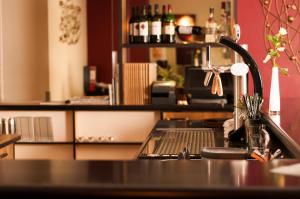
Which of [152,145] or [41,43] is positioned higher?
[41,43]

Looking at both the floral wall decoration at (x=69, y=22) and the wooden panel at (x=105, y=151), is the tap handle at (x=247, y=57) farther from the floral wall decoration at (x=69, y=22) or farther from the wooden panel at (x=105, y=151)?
the floral wall decoration at (x=69, y=22)

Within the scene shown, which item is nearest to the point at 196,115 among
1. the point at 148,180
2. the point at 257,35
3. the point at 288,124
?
the point at 257,35

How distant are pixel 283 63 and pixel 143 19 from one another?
1206 millimetres

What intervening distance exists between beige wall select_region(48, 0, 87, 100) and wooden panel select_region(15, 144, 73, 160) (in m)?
2.32

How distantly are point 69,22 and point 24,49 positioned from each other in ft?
3.66

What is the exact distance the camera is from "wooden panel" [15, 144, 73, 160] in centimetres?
506

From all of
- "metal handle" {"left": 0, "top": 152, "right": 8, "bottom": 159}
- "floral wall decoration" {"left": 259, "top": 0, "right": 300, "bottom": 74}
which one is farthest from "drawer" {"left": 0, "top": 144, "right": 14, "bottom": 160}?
"floral wall decoration" {"left": 259, "top": 0, "right": 300, "bottom": 74}

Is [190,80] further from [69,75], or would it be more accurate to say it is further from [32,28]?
[69,75]

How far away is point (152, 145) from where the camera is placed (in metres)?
2.93

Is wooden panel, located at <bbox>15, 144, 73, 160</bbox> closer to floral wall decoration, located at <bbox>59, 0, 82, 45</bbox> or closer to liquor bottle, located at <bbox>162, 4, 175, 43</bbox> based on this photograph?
liquor bottle, located at <bbox>162, 4, 175, 43</bbox>

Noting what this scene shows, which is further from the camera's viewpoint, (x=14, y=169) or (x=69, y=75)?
(x=69, y=75)

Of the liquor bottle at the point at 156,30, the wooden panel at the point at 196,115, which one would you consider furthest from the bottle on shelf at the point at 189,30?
the wooden panel at the point at 196,115

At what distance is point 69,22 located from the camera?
8.10 metres

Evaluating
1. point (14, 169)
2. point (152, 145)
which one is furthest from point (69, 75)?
point (14, 169)
